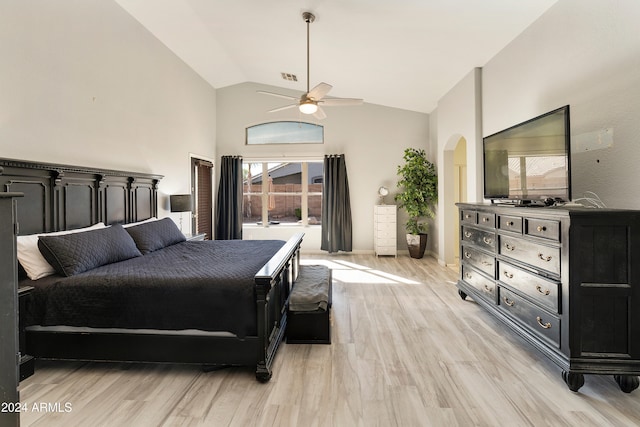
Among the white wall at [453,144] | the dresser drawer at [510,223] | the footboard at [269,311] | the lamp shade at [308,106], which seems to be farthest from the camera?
the white wall at [453,144]

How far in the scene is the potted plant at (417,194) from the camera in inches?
250

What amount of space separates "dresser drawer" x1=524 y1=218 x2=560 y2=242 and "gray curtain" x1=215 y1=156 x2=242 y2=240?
216 inches

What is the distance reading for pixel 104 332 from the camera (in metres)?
2.29

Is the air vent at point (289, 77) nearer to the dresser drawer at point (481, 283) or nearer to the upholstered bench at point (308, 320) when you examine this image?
the dresser drawer at point (481, 283)

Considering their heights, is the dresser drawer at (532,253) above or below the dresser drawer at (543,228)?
below

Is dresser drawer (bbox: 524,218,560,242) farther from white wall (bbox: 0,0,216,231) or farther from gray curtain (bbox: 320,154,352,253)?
gray curtain (bbox: 320,154,352,253)

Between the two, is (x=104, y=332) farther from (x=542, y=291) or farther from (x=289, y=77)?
(x=289, y=77)

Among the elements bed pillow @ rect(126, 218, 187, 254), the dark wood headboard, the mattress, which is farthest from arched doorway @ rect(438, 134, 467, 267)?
the dark wood headboard

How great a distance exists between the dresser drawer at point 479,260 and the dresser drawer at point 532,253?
209 millimetres

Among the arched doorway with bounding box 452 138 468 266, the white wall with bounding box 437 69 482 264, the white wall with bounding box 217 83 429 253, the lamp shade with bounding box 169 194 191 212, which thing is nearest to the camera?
the white wall with bounding box 437 69 482 264

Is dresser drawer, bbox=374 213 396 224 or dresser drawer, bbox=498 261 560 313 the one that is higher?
dresser drawer, bbox=374 213 396 224

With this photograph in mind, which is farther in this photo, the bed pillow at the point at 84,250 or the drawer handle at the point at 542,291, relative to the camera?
the bed pillow at the point at 84,250

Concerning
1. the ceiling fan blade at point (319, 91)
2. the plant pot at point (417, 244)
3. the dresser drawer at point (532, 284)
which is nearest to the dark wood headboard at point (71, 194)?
the ceiling fan blade at point (319, 91)

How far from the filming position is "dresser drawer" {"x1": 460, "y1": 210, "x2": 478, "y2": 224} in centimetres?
351
